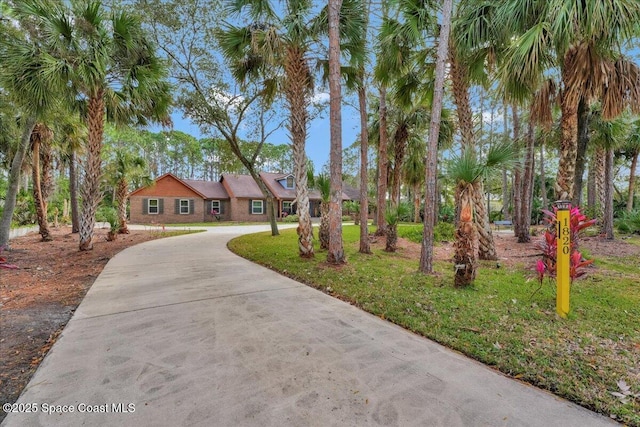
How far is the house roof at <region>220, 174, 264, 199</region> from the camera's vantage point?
27.2 meters

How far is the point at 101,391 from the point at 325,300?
9.23ft

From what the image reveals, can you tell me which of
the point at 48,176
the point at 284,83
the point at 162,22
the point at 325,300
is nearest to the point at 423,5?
the point at 284,83

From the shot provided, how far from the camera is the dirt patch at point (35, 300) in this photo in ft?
8.66

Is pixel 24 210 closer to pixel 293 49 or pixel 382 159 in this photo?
pixel 293 49

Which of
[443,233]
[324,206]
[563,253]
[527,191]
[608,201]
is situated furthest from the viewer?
[443,233]

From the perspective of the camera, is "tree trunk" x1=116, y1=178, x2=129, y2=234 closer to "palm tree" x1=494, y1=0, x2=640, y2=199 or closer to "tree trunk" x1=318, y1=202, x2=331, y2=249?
"tree trunk" x1=318, y1=202, x2=331, y2=249

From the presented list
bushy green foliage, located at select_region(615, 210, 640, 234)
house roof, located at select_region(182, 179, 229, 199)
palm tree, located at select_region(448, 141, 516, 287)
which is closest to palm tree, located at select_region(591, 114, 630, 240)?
bushy green foliage, located at select_region(615, 210, 640, 234)

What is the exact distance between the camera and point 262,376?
94.1 inches

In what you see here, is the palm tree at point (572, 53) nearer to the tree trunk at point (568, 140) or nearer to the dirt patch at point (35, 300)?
the tree trunk at point (568, 140)

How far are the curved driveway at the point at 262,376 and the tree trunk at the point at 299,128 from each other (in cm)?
344

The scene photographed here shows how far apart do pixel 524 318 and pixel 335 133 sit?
4.79 meters

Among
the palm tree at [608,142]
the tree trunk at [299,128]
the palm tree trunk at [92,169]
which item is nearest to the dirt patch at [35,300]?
the palm tree trunk at [92,169]

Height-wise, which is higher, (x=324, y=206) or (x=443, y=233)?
(x=324, y=206)

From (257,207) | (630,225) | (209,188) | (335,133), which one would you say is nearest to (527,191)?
(630,225)
